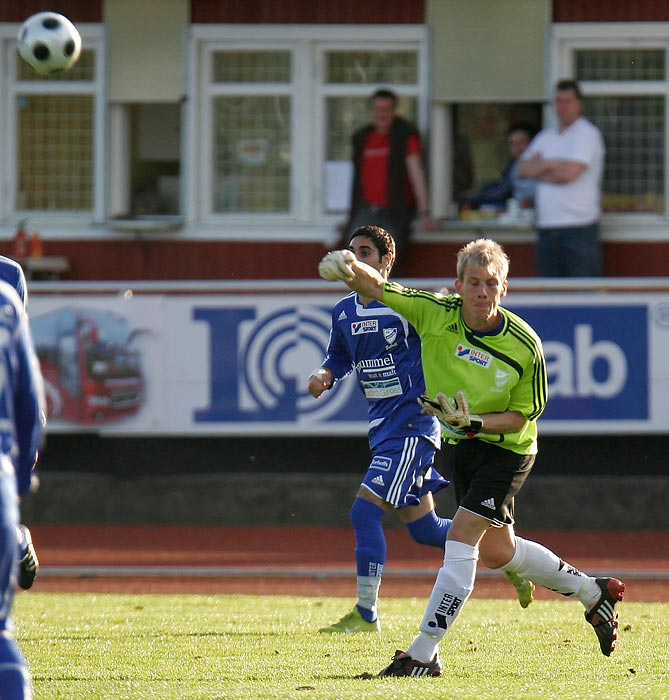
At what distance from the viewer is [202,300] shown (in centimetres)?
1396

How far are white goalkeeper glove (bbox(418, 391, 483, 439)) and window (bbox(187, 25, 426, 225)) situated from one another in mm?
9282

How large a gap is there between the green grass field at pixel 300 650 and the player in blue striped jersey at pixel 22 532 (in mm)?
388

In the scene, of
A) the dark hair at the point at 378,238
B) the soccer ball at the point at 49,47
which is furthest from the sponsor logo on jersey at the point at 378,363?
the soccer ball at the point at 49,47

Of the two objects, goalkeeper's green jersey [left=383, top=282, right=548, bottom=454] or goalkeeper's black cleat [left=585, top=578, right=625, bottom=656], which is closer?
goalkeeper's green jersey [left=383, top=282, right=548, bottom=454]

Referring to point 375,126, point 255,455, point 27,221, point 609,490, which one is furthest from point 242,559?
point 27,221

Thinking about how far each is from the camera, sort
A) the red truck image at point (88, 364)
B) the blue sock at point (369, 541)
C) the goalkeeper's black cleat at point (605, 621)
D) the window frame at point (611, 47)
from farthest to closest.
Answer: the window frame at point (611, 47), the red truck image at point (88, 364), the blue sock at point (369, 541), the goalkeeper's black cleat at point (605, 621)

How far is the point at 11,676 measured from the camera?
Result: 4598mm

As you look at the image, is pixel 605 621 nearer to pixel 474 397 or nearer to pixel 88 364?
pixel 474 397

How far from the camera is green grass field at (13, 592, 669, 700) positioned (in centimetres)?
643

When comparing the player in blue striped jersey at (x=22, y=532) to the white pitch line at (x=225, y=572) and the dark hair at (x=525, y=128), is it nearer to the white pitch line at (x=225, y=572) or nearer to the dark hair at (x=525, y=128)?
the white pitch line at (x=225, y=572)

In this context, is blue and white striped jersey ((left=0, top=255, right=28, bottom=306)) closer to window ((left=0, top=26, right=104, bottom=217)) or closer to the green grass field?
the green grass field

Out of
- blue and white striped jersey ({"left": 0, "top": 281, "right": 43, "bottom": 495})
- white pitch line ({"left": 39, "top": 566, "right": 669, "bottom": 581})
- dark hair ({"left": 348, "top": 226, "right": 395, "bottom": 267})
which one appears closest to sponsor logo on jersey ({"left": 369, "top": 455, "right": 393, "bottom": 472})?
dark hair ({"left": 348, "top": 226, "right": 395, "bottom": 267})

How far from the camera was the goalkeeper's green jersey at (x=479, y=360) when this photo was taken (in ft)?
22.5

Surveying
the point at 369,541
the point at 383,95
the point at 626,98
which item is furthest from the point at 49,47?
the point at 626,98
